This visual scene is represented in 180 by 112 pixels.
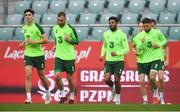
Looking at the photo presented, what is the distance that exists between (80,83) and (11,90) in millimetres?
2011

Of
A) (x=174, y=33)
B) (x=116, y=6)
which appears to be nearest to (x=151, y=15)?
→ (x=116, y=6)

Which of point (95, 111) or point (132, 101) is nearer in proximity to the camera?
point (95, 111)

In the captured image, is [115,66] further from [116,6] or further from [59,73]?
[116,6]

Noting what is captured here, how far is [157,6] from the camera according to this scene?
25.4 metres

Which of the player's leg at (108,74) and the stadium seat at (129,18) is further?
the stadium seat at (129,18)

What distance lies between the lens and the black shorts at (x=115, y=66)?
21.0 metres

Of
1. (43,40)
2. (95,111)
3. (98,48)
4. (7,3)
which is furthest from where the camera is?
(7,3)

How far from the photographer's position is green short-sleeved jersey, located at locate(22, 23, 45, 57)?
66.5ft

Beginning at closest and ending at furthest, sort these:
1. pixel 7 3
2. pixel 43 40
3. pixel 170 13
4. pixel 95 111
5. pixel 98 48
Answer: pixel 95 111 < pixel 43 40 < pixel 98 48 < pixel 170 13 < pixel 7 3

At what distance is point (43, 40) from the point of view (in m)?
20.0

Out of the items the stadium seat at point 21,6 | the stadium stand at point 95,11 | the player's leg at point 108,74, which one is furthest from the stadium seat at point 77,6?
the player's leg at point 108,74

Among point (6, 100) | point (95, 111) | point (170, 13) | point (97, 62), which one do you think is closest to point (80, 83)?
point (97, 62)

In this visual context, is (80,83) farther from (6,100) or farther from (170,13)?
(170,13)

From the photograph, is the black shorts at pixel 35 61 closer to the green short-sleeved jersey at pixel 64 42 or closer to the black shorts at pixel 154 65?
the green short-sleeved jersey at pixel 64 42
